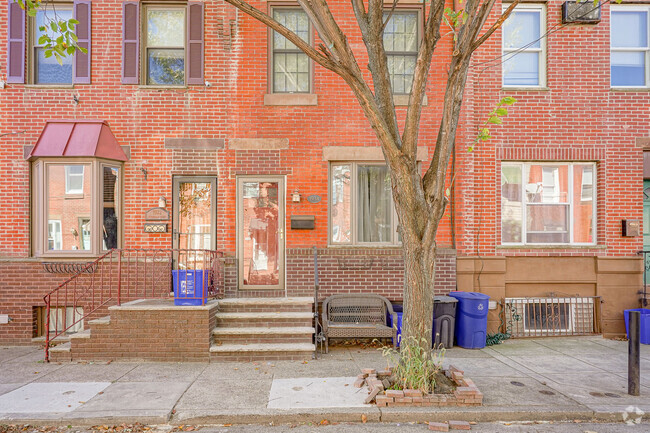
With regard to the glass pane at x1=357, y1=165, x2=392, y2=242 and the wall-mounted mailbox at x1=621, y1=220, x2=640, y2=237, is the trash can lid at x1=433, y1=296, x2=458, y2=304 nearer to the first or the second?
the glass pane at x1=357, y1=165, x2=392, y2=242

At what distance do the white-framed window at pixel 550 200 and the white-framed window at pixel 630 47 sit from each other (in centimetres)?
199

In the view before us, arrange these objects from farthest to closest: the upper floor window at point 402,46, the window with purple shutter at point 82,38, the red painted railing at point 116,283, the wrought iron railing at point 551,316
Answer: the upper floor window at point 402,46
the wrought iron railing at point 551,316
the window with purple shutter at point 82,38
the red painted railing at point 116,283

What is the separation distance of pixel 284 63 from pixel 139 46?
280cm

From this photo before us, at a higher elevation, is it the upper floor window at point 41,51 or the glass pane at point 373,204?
the upper floor window at point 41,51

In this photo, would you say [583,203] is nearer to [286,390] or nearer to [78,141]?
[286,390]

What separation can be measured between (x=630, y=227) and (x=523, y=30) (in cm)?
450

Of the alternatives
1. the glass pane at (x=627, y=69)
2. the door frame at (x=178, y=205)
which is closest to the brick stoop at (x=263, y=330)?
the door frame at (x=178, y=205)

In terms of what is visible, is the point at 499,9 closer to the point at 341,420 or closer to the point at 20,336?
the point at 341,420

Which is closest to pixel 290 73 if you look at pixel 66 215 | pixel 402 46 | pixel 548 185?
pixel 402 46

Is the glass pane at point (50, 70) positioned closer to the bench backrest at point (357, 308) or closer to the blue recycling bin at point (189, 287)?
the blue recycling bin at point (189, 287)

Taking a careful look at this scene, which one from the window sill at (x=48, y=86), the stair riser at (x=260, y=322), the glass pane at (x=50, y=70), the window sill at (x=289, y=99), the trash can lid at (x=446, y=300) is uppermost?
the glass pane at (x=50, y=70)

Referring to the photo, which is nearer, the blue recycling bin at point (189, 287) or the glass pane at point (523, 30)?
the blue recycling bin at point (189, 287)

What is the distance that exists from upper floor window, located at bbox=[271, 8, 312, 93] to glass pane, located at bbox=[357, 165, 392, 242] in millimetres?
2088

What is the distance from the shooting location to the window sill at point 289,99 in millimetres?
8352
